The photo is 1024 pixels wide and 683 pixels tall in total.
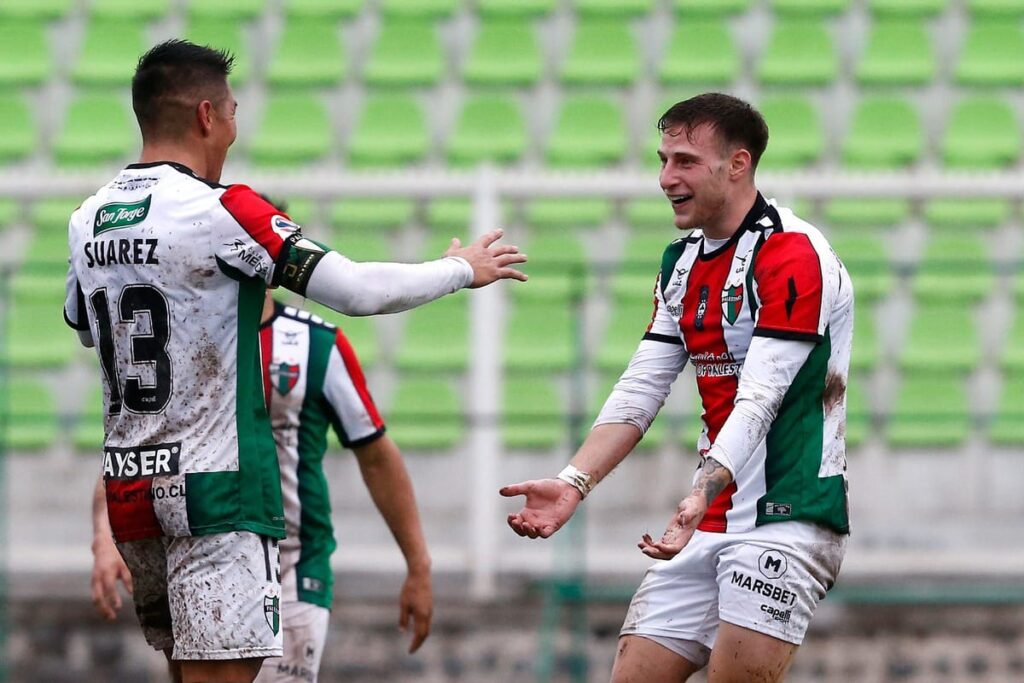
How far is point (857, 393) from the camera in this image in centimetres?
919

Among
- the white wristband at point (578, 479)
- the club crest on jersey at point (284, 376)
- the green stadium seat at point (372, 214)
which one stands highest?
the green stadium seat at point (372, 214)

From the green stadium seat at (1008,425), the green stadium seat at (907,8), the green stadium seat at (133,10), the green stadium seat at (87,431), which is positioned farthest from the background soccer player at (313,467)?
the green stadium seat at (907,8)

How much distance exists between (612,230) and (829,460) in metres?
5.70

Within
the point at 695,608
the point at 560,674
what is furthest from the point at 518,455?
the point at 695,608

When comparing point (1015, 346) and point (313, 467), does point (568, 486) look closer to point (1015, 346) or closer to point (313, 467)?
point (313, 467)

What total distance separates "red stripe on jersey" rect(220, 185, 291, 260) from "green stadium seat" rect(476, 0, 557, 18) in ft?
24.3

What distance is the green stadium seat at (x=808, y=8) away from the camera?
11.3 m

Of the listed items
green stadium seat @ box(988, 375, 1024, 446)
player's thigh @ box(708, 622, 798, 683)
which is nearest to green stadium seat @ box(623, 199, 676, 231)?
green stadium seat @ box(988, 375, 1024, 446)

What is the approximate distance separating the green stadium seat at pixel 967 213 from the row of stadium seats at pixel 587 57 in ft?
3.93

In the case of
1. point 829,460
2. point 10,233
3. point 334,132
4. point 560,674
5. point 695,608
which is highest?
point 334,132

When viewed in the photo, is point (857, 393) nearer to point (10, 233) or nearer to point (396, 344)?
point (396, 344)

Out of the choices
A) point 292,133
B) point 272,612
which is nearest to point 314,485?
point 272,612

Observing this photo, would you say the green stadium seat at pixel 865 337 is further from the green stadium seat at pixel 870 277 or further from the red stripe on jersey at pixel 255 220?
the red stripe on jersey at pixel 255 220

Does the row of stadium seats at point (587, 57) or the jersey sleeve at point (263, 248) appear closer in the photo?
the jersey sleeve at point (263, 248)
